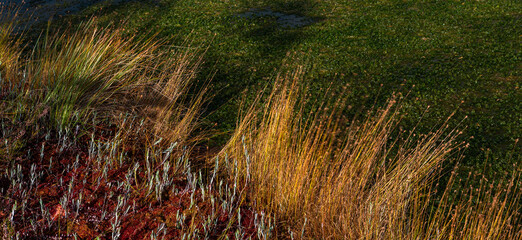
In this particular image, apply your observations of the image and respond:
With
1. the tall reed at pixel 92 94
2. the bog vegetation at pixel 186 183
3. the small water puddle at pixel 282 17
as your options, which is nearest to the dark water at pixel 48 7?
the small water puddle at pixel 282 17

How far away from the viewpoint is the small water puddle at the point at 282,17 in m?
9.42

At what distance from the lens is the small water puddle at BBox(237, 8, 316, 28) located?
30.9 ft

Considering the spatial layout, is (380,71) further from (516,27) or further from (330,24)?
(516,27)

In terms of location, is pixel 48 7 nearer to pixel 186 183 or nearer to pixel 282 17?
pixel 282 17

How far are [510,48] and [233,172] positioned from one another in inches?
249

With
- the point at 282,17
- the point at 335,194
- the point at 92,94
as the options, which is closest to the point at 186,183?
the point at 335,194

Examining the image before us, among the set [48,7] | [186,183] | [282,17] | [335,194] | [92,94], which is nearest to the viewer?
[335,194]

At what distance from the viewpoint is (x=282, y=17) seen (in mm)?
9867

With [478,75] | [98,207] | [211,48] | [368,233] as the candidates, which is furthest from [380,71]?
[98,207]

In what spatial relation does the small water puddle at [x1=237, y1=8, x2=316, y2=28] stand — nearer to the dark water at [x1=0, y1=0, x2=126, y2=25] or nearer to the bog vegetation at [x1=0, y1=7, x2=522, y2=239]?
the dark water at [x1=0, y1=0, x2=126, y2=25]

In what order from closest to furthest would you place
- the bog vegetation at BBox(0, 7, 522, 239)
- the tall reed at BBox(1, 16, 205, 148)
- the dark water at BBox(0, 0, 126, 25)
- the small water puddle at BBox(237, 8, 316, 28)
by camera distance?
1. the bog vegetation at BBox(0, 7, 522, 239)
2. the tall reed at BBox(1, 16, 205, 148)
3. the small water puddle at BBox(237, 8, 316, 28)
4. the dark water at BBox(0, 0, 126, 25)

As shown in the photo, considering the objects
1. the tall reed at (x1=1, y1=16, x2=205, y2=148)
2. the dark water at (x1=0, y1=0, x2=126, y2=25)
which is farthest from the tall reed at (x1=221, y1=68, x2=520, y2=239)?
the dark water at (x1=0, y1=0, x2=126, y2=25)

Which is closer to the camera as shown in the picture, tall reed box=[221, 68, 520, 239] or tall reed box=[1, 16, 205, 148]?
tall reed box=[221, 68, 520, 239]

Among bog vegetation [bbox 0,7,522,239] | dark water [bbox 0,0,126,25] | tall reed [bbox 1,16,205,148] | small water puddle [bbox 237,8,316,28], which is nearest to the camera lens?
bog vegetation [bbox 0,7,522,239]
